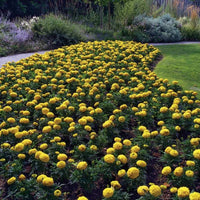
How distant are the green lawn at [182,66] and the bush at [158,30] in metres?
2.07

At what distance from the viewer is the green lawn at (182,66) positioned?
6.62m

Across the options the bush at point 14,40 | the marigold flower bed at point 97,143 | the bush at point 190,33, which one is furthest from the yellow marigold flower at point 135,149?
the bush at point 190,33

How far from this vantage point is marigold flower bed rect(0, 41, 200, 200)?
2.94 m

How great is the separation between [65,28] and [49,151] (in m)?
8.90

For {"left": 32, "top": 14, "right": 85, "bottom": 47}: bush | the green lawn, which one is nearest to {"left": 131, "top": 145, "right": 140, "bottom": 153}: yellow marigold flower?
the green lawn

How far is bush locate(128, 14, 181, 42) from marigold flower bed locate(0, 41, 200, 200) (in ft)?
25.2

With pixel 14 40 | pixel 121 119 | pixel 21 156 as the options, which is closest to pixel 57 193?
pixel 21 156

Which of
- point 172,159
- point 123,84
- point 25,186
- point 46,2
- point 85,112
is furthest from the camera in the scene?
point 46,2

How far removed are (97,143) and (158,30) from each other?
11.0 m

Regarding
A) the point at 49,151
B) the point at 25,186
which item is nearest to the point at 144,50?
the point at 49,151

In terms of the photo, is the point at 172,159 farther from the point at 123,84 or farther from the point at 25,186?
the point at 123,84

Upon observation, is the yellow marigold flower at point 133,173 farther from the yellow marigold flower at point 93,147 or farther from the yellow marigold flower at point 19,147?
the yellow marigold flower at point 19,147

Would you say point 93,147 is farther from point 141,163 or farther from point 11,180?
point 11,180

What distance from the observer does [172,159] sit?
129 inches
